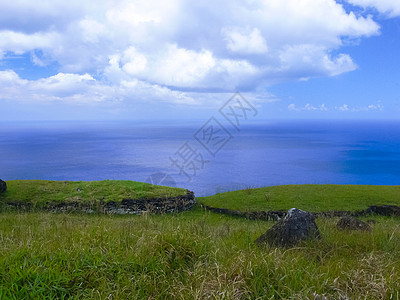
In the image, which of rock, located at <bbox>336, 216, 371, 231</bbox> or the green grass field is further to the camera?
rock, located at <bbox>336, 216, 371, 231</bbox>

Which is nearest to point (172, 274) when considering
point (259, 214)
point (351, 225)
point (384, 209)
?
point (351, 225)

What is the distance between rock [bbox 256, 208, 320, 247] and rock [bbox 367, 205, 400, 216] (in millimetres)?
17046

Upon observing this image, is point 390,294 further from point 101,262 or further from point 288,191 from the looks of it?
point 288,191

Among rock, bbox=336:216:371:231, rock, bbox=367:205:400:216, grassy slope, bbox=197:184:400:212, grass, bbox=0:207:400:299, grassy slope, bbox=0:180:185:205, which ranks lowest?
rock, bbox=367:205:400:216

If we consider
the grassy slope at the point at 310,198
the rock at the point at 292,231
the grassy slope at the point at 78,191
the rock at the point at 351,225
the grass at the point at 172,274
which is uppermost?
the grass at the point at 172,274

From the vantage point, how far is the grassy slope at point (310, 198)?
2086 cm

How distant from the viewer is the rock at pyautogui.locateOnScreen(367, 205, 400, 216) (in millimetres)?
20266

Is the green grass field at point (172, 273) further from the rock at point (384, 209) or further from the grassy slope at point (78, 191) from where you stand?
the rock at point (384, 209)

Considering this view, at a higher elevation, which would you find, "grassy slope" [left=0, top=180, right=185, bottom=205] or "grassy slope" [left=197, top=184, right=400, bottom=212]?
"grassy slope" [left=0, top=180, right=185, bottom=205]

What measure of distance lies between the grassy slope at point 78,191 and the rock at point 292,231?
1615 centimetres

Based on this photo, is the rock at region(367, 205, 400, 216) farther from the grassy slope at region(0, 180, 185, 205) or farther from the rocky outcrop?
the grassy slope at region(0, 180, 185, 205)

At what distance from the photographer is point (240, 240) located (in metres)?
5.68

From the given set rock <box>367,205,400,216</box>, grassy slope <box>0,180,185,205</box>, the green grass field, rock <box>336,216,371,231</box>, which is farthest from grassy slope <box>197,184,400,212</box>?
the green grass field

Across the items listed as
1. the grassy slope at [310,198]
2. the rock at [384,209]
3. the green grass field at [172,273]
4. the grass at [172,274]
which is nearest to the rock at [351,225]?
the green grass field at [172,273]
